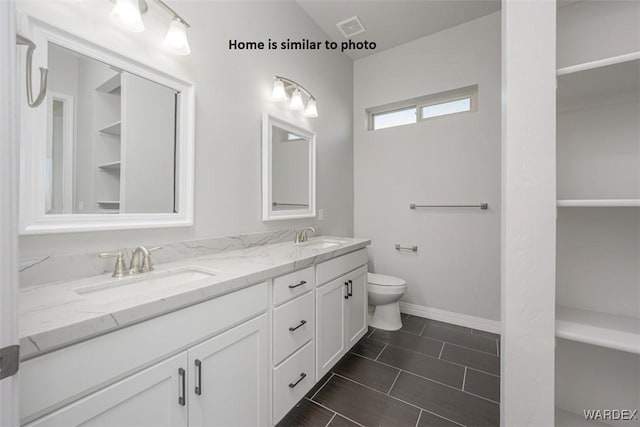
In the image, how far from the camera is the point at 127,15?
1112mm

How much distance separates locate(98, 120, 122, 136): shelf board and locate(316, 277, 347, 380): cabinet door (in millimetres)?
1295

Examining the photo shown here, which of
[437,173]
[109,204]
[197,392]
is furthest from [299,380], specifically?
[437,173]

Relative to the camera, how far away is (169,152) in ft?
4.53

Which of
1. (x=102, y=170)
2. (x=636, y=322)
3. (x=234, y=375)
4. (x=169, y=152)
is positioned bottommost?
(x=234, y=375)

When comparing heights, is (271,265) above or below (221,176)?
below

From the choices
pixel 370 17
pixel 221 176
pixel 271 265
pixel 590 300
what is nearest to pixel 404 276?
pixel 590 300

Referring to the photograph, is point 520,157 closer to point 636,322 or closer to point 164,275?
point 636,322

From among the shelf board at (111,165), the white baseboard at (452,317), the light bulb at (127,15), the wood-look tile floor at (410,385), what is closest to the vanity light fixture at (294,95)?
the light bulb at (127,15)

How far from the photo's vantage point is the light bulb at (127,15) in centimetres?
110

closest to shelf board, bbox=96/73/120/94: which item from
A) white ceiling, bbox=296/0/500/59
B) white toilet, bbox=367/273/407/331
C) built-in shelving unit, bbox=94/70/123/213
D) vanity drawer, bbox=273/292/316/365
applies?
built-in shelving unit, bbox=94/70/123/213

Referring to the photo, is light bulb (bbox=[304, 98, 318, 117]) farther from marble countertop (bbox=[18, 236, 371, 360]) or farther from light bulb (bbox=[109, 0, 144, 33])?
marble countertop (bbox=[18, 236, 371, 360])

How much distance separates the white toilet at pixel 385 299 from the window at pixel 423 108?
1692 millimetres

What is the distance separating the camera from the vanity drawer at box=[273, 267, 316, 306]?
1.27 m

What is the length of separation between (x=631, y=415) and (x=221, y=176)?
220cm
